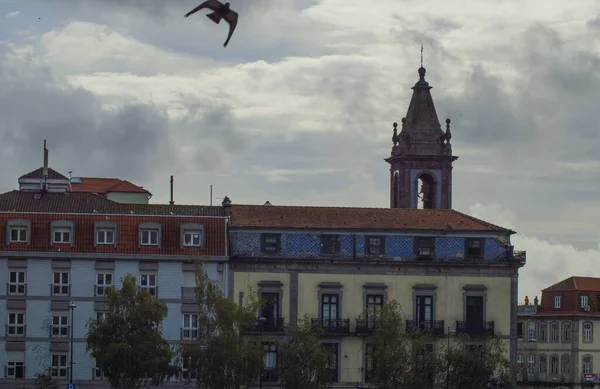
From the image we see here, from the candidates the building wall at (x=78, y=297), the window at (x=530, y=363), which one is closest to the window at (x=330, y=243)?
the building wall at (x=78, y=297)

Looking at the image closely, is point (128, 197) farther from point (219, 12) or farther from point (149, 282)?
point (219, 12)

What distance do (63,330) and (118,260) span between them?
229 inches

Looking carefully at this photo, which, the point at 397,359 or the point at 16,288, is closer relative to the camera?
the point at 397,359

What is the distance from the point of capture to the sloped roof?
133 metres

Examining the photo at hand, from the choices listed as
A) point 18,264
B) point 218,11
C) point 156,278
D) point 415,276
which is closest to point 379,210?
point 415,276

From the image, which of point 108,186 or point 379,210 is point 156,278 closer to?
point 379,210

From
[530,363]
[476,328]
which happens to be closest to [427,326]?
[476,328]

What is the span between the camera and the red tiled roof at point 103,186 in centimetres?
15338

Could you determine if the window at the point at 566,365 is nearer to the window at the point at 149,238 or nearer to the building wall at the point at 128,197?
the building wall at the point at 128,197

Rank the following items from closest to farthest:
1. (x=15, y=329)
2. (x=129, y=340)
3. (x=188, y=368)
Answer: (x=129, y=340)
(x=188, y=368)
(x=15, y=329)

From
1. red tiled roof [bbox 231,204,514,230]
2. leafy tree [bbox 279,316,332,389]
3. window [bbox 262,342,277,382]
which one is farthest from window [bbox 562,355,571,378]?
leafy tree [bbox 279,316,332,389]

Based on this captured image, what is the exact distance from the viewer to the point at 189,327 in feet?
430

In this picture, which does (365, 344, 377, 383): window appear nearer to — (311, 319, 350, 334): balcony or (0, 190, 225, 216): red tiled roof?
(311, 319, 350, 334): balcony

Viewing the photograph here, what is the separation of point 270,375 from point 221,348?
13861 millimetres
